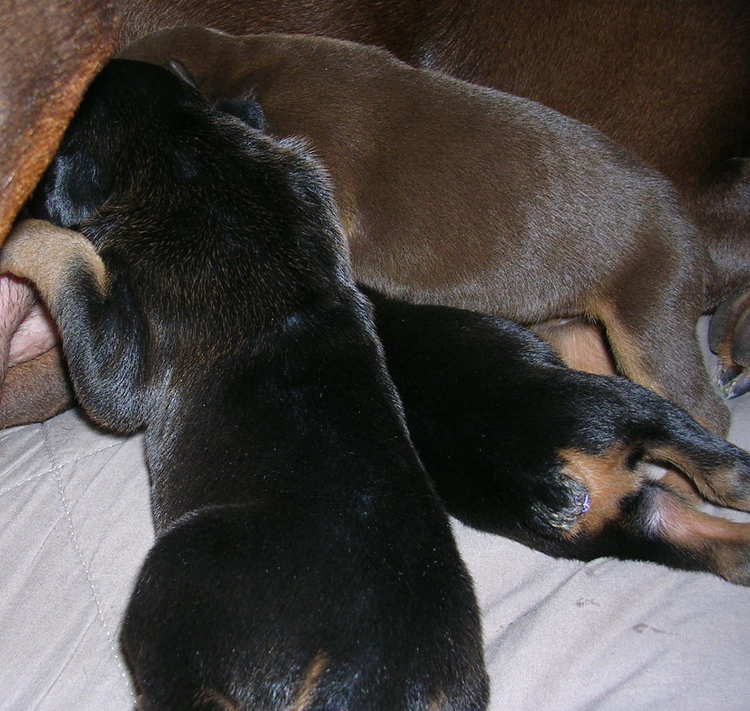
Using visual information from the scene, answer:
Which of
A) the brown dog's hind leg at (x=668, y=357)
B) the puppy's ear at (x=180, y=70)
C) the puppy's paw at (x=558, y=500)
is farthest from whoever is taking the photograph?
the puppy's ear at (x=180, y=70)

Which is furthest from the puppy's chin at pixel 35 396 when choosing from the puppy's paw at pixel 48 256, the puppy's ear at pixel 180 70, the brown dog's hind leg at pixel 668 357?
the brown dog's hind leg at pixel 668 357

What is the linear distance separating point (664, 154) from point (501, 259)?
21.5 inches

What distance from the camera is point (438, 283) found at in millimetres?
1854

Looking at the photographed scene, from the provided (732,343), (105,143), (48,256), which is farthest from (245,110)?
(732,343)

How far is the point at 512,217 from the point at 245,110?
542 millimetres

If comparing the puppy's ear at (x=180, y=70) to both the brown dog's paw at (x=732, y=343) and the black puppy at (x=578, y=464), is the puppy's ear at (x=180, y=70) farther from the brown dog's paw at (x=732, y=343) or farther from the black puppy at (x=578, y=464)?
the brown dog's paw at (x=732, y=343)

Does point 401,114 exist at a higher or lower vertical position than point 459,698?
higher

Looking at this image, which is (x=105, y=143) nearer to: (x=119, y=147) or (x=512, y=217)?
(x=119, y=147)

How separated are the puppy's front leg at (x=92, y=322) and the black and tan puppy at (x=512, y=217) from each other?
1.59 ft

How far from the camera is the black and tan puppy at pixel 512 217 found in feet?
5.84

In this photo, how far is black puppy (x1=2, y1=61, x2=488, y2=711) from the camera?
Result: 4.11ft

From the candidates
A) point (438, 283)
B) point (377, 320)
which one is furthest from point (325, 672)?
point (438, 283)

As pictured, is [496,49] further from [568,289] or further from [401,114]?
[568,289]

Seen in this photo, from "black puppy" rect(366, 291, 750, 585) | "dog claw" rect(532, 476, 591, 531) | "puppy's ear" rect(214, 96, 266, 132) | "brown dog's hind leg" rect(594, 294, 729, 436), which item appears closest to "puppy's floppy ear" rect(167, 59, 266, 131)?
"puppy's ear" rect(214, 96, 266, 132)
